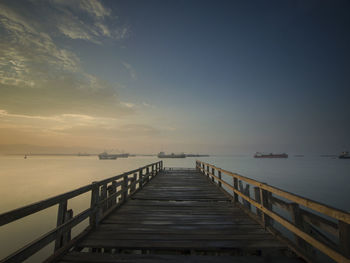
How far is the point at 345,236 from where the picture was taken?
6.81 ft

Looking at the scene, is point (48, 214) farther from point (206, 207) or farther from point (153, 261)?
point (153, 261)

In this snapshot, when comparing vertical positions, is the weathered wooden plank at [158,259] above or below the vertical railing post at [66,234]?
below

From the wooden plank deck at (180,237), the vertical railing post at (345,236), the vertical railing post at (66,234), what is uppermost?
the vertical railing post at (345,236)

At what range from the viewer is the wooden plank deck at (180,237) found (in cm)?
293

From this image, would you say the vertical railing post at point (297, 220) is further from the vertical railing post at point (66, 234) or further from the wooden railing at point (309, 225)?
the vertical railing post at point (66, 234)

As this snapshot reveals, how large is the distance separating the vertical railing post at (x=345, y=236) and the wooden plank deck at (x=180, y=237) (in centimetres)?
101

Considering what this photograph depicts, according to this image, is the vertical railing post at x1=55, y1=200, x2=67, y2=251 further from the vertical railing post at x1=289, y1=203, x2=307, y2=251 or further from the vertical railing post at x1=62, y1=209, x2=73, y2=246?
the vertical railing post at x1=289, y1=203, x2=307, y2=251

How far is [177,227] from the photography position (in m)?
4.12

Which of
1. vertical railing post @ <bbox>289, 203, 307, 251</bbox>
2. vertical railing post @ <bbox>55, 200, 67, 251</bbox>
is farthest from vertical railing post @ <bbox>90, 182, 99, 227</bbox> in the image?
vertical railing post @ <bbox>289, 203, 307, 251</bbox>

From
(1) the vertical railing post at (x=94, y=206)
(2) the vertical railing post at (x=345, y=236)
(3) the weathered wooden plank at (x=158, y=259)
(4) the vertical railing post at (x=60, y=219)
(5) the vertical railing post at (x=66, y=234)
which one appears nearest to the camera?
(2) the vertical railing post at (x=345, y=236)

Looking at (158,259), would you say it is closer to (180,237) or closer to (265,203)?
(180,237)

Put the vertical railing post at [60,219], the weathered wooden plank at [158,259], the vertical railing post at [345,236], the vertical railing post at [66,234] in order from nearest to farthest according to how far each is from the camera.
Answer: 1. the vertical railing post at [345,236]
2. the weathered wooden plank at [158,259]
3. the vertical railing post at [60,219]
4. the vertical railing post at [66,234]


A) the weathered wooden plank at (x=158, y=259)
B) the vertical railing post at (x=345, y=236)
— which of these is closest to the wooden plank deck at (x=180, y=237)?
the weathered wooden plank at (x=158, y=259)

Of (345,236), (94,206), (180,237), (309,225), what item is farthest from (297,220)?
(94,206)
